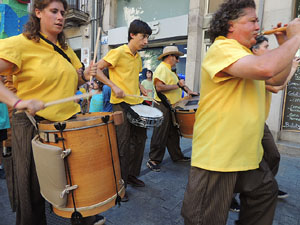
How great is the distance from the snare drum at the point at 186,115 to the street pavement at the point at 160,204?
66 centimetres

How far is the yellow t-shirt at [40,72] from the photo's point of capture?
58.1 inches

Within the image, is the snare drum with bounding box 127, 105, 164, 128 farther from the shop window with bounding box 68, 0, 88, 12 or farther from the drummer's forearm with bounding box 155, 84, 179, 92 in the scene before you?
the shop window with bounding box 68, 0, 88, 12

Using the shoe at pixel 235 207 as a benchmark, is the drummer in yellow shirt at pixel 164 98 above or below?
above

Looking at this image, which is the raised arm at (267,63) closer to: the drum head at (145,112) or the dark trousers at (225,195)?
the dark trousers at (225,195)

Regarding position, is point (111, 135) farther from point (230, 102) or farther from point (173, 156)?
Answer: point (173, 156)

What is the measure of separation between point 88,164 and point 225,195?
0.93 m

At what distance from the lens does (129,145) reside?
112 inches

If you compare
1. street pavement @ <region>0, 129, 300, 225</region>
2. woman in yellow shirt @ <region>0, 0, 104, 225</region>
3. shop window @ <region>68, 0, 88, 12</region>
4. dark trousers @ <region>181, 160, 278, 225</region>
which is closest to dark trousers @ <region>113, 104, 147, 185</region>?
street pavement @ <region>0, 129, 300, 225</region>

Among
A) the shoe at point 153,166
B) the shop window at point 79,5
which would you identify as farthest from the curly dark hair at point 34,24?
the shop window at point 79,5

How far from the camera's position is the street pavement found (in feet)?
7.55

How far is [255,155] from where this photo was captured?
140cm

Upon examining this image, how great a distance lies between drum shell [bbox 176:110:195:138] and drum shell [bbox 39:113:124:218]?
7.32ft

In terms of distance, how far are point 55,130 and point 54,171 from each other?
27 cm

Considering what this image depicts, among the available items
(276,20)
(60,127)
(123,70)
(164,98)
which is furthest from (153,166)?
(276,20)
